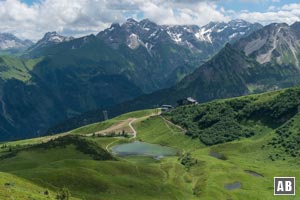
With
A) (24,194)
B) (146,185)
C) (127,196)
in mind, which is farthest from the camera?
(146,185)

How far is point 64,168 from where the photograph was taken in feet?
617

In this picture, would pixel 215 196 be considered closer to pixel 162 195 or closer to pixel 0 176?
pixel 162 195

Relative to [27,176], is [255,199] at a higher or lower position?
lower

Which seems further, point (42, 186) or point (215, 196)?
point (215, 196)

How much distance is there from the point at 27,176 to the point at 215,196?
8367 centimetres

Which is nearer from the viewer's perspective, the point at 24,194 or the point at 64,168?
the point at 24,194

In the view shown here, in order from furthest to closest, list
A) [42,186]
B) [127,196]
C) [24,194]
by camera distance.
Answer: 1. [127,196]
2. [42,186]
3. [24,194]

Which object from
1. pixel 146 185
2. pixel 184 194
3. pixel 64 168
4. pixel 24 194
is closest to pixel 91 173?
pixel 64 168

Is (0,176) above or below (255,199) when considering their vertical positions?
above

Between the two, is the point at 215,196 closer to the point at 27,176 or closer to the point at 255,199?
the point at 255,199

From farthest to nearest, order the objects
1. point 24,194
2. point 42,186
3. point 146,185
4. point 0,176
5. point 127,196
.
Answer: point 146,185 < point 127,196 < point 42,186 < point 0,176 < point 24,194

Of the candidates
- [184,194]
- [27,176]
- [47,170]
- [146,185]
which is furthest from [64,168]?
[184,194]

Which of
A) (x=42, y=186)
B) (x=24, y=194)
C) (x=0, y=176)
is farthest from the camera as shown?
(x=42, y=186)

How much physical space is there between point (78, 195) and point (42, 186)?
13.8m
